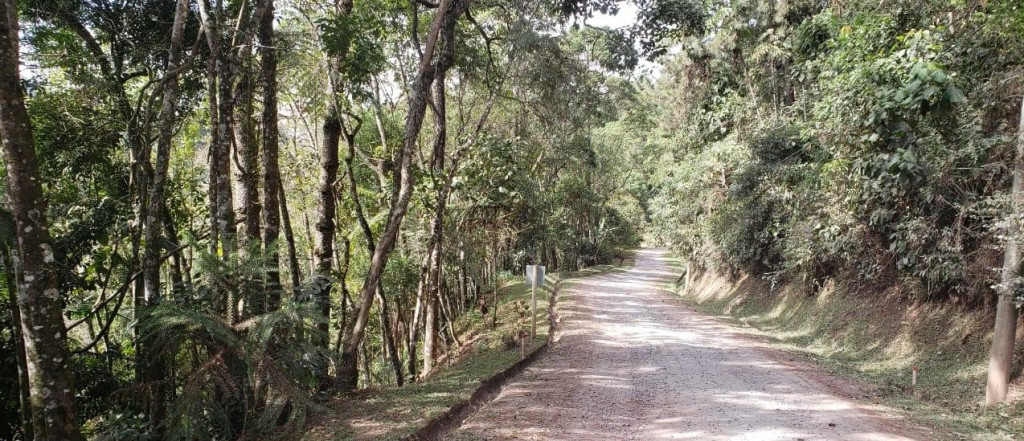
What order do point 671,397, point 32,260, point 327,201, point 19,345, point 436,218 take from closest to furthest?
point 32,260 < point 19,345 < point 671,397 < point 327,201 < point 436,218

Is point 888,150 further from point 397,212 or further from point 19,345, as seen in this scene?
point 19,345

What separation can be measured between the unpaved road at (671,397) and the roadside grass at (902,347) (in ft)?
2.67

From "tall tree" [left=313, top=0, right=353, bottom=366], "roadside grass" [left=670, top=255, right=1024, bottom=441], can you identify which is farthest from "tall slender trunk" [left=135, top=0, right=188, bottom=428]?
"roadside grass" [left=670, top=255, right=1024, bottom=441]

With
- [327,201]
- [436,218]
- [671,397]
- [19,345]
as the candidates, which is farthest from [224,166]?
[671,397]

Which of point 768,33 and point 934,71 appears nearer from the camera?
point 934,71

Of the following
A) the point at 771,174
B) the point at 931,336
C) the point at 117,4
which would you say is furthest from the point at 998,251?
the point at 117,4

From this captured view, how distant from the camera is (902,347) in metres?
11.7

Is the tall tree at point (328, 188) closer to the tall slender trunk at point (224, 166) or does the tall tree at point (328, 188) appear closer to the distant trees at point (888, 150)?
the tall slender trunk at point (224, 166)

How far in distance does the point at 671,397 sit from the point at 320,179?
6540 millimetres

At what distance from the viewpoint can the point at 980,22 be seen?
884 cm

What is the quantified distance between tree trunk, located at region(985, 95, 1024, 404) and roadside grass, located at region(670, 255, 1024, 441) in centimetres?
29

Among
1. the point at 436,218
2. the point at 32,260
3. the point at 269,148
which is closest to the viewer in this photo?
the point at 32,260

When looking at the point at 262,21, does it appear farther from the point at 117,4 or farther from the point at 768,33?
the point at 768,33

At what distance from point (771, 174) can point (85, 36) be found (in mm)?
17408
